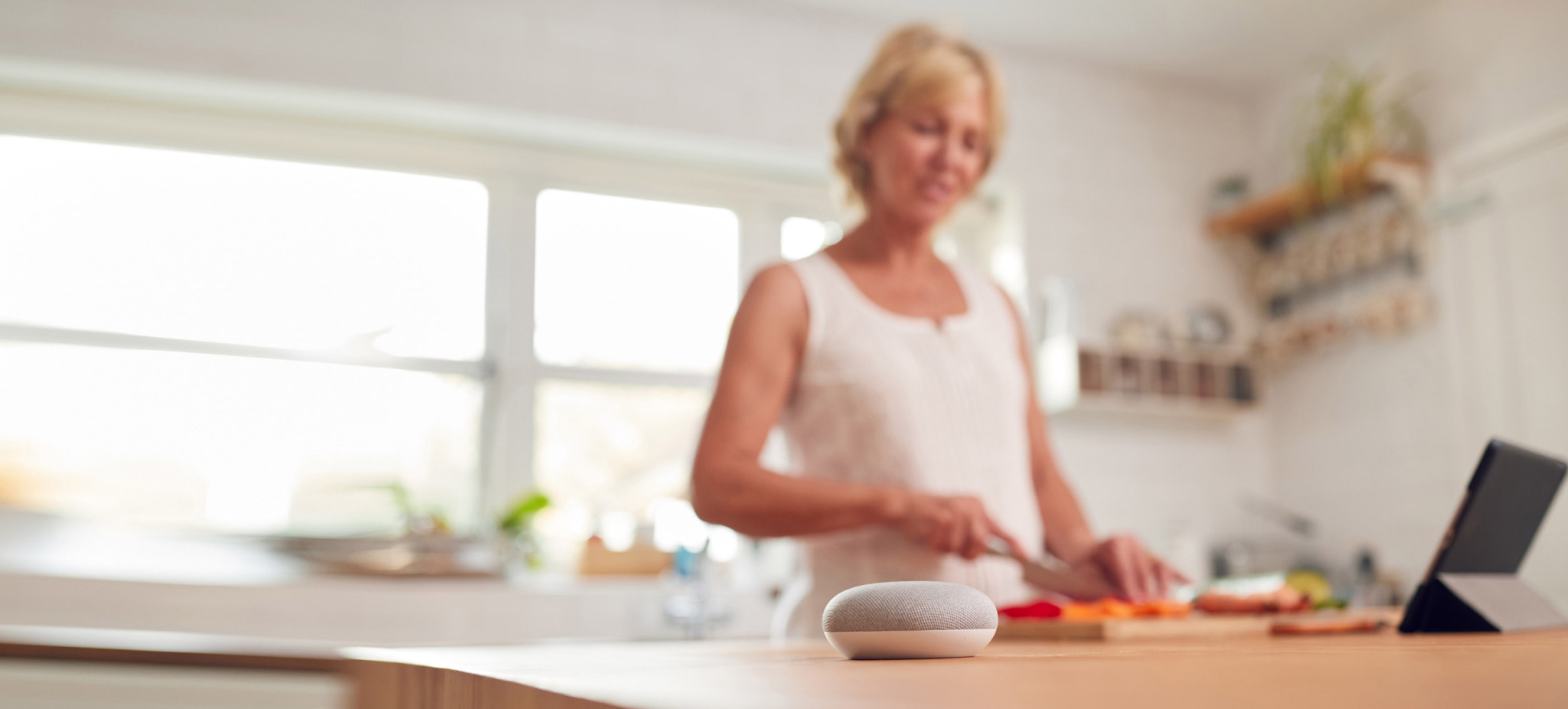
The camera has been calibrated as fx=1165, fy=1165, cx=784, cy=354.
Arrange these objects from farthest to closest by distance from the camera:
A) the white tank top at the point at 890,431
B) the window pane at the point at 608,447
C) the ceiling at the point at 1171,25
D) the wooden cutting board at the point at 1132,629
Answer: the ceiling at the point at 1171,25
the window pane at the point at 608,447
the white tank top at the point at 890,431
the wooden cutting board at the point at 1132,629

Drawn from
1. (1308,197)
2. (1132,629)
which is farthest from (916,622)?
(1308,197)

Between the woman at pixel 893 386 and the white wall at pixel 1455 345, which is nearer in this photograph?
the woman at pixel 893 386

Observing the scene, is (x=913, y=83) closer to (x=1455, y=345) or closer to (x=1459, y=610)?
(x=1459, y=610)

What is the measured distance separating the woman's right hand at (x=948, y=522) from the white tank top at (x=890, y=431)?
0.15 m

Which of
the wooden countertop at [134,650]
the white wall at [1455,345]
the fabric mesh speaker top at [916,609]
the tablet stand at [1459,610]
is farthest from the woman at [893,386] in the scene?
the white wall at [1455,345]

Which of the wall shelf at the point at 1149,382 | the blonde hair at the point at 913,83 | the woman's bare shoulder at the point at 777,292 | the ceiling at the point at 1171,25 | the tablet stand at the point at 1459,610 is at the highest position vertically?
the ceiling at the point at 1171,25

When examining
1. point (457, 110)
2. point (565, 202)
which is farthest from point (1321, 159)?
point (457, 110)

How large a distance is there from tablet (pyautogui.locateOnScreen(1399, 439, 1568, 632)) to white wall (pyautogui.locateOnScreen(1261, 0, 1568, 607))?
259 centimetres

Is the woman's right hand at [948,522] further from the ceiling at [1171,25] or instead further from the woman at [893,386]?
the ceiling at [1171,25]

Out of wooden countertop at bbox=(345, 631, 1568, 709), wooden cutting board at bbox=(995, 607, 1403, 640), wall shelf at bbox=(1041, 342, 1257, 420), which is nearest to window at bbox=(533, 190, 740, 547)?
wall shelf at bbox=(1041, 342, 1257, 420)

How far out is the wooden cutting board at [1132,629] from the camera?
82 cm

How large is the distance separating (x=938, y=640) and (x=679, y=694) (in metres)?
0.24

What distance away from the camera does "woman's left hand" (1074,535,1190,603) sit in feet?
3.93

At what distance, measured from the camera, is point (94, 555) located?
A: 2920 millimetres
